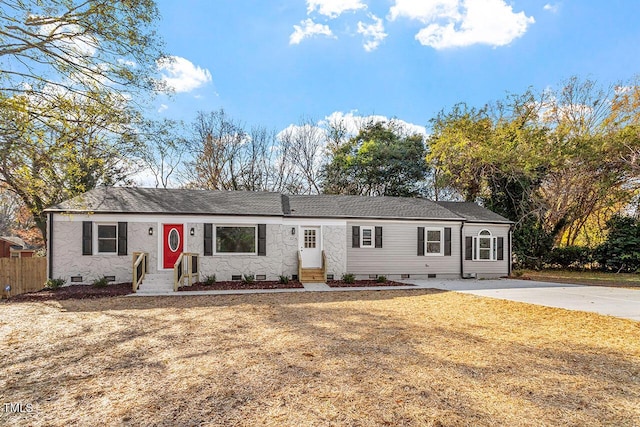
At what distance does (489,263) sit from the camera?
50.9 feet

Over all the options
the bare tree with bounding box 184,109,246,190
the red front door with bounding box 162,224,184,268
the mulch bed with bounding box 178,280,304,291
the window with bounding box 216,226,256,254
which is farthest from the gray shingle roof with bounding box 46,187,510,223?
the bare tree with bounding box 184,109,246,190

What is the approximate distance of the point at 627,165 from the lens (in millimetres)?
17000

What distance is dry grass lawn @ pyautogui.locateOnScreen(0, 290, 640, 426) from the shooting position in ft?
10.2

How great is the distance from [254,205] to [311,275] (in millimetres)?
3724

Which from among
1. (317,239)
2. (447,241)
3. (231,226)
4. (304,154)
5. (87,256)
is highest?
(304,154)

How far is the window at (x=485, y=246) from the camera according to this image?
50.5 ft

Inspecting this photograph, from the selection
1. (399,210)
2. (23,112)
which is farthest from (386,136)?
(23,112)

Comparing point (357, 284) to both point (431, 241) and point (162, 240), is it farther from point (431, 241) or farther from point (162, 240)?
point (162, 240)

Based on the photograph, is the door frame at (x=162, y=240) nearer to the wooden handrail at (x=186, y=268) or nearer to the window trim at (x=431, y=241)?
the wooden handrail at (x=186, y=268)

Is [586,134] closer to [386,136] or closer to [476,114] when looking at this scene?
[476,114]

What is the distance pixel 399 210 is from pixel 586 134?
1192cm

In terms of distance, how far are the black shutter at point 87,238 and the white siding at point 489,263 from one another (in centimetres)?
1530

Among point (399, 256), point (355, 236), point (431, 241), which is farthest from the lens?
point (431, 241)

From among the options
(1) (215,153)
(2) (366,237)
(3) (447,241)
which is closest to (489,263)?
(3) (447,241)
